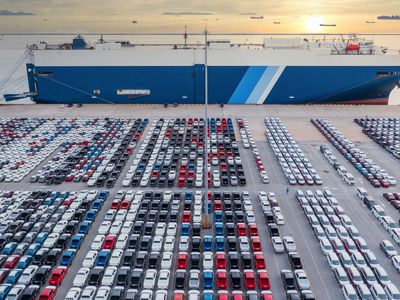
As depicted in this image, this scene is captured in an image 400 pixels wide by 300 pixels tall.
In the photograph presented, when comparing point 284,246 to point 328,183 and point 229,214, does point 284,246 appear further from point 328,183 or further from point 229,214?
point 328,183

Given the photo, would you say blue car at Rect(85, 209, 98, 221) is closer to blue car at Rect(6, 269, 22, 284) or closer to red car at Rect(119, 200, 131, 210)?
red car at Rect(119, 200, 131, 210)

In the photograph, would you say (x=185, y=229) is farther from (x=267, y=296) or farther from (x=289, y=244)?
(x=267, y=296)

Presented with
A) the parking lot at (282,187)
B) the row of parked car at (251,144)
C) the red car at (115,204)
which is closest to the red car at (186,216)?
the parking lot at (282,187)

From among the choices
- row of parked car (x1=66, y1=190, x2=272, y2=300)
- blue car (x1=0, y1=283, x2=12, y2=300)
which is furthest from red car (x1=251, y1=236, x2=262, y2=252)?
blue car (x1=0, y1=283, x2=12, y2=300)

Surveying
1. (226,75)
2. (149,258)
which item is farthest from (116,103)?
(149,258)

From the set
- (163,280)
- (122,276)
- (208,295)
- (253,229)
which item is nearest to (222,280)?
(208,295)

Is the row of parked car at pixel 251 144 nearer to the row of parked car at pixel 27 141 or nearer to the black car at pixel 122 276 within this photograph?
the black car at pixel 122 276
